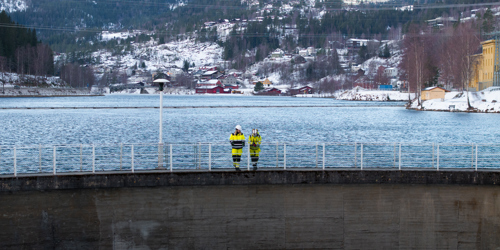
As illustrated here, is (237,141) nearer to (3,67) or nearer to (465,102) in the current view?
(465,102)

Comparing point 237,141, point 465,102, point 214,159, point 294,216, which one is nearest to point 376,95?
point 465,102

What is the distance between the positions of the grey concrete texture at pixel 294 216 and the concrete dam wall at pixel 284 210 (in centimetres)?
3

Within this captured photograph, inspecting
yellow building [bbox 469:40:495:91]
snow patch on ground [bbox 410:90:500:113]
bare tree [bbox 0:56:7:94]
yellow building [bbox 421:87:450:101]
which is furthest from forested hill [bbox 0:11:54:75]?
yellow building [bbox 469:40:495:91]

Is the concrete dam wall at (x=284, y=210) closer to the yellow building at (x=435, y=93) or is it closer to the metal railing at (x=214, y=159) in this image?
the metal railing at (x=214, y=159)

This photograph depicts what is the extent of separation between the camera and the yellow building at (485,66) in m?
113

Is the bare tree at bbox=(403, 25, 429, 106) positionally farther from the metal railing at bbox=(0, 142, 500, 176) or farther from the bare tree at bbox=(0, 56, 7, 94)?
the bare tree at bbox=(0, 56, 7, 94)

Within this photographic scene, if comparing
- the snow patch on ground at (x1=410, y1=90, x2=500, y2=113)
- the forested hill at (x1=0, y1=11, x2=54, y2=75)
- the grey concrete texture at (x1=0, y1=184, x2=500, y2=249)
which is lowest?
the grey concrete texture at (x1=0, y1=184, x2=500, y2=249)

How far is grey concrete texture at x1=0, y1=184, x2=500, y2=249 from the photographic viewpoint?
1652 cm

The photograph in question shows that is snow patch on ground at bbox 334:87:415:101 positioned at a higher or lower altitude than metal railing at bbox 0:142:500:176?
higher

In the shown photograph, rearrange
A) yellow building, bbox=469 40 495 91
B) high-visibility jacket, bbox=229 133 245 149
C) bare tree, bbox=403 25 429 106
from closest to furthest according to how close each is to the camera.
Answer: high-visibility jacket, bbox=229 133 245 149, bare tree, bbox=403 25 429 106, yellow building, bbox=469 40 495 91

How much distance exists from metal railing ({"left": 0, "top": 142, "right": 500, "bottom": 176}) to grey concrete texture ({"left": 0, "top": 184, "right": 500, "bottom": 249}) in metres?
0.95

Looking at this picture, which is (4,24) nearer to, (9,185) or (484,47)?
(484,47)

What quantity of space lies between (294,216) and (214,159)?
3198 mm

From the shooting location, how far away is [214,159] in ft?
59.1
